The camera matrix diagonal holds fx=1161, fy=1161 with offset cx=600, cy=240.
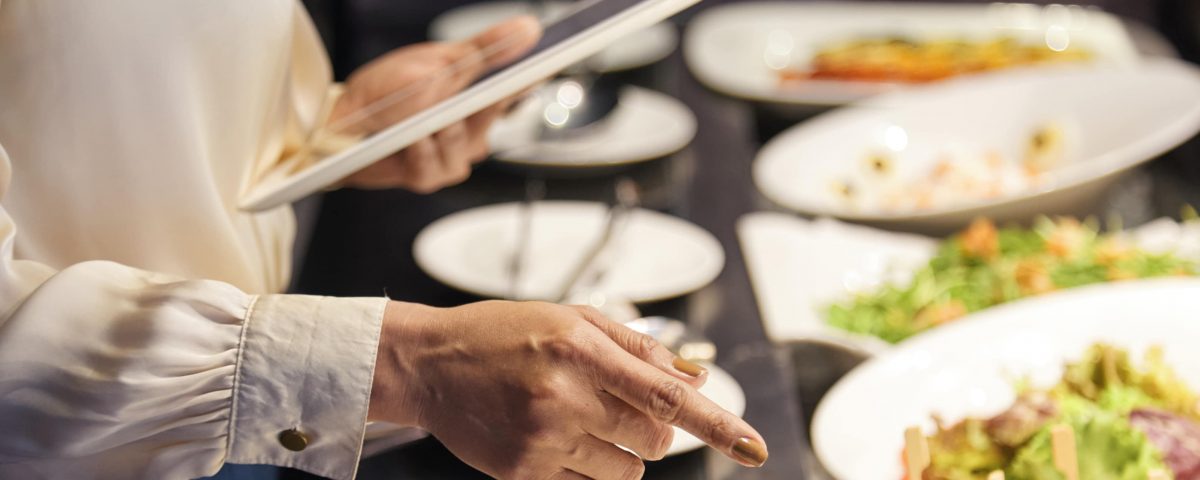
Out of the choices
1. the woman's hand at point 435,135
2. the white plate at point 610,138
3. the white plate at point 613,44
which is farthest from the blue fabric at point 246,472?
the white plate at point 613,44

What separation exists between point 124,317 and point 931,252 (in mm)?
1370

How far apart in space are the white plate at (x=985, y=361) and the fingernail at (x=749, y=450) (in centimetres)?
45

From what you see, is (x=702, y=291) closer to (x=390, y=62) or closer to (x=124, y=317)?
(x=390, y=62)

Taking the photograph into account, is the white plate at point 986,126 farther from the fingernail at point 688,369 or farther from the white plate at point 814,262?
the fingernail at point 688,369

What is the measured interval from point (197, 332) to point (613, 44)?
219 cm

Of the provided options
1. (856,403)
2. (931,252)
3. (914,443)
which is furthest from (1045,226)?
(914,443)

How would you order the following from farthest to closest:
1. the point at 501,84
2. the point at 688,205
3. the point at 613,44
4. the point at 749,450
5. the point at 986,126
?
the point at 613,44 < the point at 986,126 < the point at 688,205 < the point at 501,84 < the point at 749,450

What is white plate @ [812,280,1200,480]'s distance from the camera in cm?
125

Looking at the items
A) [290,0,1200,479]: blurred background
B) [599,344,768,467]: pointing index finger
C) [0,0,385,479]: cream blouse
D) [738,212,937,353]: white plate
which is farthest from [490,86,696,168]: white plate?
[599,344,768,467]: pointing index finger

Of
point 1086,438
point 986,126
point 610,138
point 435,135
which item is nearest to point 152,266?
point 435,135

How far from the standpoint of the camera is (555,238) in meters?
1.86

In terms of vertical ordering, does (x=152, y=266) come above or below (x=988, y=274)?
above

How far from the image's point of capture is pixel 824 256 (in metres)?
1.87

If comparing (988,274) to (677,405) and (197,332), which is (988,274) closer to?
(677,405)
